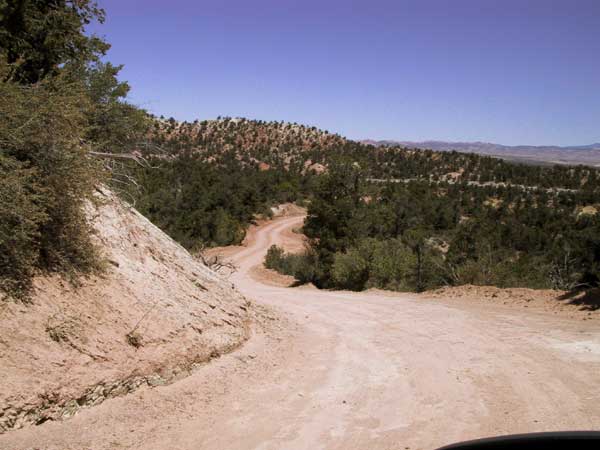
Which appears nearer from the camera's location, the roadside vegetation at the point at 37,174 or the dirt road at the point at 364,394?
the dirt road at the point at 364,394

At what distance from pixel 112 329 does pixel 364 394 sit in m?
3.59

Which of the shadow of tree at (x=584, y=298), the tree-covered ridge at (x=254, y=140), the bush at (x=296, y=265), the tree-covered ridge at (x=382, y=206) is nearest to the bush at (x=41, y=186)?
the tree-covered ridge at (x=382, y=206)

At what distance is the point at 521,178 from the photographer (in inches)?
2392

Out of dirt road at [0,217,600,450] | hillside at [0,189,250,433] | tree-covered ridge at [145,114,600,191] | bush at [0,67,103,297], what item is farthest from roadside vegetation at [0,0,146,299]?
tree-covered ridge at [145,114,600,191]

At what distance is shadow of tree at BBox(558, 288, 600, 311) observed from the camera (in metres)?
11.5

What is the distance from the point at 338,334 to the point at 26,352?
6.43 m

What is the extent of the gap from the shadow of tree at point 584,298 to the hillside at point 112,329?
8508 mm

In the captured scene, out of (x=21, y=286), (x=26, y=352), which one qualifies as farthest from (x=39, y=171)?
(x=26, y=352)

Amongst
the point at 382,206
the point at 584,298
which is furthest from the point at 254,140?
the point at 584,298

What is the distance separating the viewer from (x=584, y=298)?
11984 millimetres

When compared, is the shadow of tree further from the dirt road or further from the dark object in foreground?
the dark object in foreground

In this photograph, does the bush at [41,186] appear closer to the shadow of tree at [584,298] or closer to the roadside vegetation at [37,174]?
the roadside vegetation at [37,174]

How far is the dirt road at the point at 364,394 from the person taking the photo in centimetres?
518

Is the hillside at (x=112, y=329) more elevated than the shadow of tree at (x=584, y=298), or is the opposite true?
the hillside at (x=112, y=329)
